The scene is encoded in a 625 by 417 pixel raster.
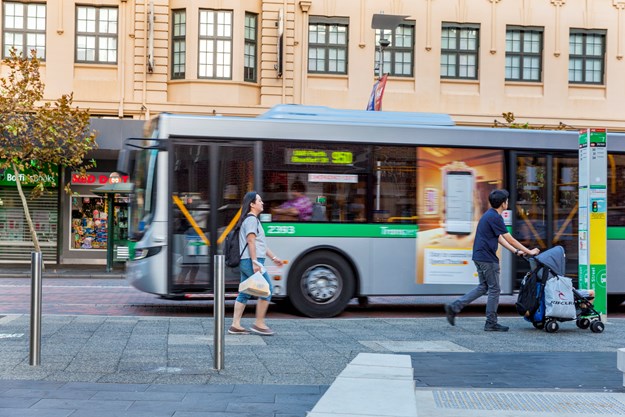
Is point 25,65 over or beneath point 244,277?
over

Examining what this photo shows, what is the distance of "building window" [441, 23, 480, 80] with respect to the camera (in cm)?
3008

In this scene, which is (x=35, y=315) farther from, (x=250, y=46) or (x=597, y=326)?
(x=250, y=46)

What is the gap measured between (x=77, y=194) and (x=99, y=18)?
573 centimetres

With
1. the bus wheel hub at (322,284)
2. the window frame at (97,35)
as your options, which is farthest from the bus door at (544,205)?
the window frame at (97,35)

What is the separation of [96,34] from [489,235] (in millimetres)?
20109

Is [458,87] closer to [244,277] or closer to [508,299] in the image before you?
[508,299]

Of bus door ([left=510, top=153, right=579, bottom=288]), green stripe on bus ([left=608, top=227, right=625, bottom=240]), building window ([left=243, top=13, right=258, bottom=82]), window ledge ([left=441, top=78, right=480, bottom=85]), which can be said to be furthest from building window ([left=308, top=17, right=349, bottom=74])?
green stripe on bus ([left=608, top=227, right=625, bottom=240])

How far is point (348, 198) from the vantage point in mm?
13969

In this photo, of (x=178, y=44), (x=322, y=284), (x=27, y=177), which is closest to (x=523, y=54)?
(x=178, y=44)

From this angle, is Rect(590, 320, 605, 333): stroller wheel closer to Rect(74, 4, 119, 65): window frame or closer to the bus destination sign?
the bus destination sign

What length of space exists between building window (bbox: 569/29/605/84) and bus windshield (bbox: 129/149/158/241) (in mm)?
20363

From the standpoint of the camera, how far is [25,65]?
2600cm

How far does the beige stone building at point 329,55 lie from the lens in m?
28.3

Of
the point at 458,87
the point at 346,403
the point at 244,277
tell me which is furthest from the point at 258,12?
the point at 346,403
